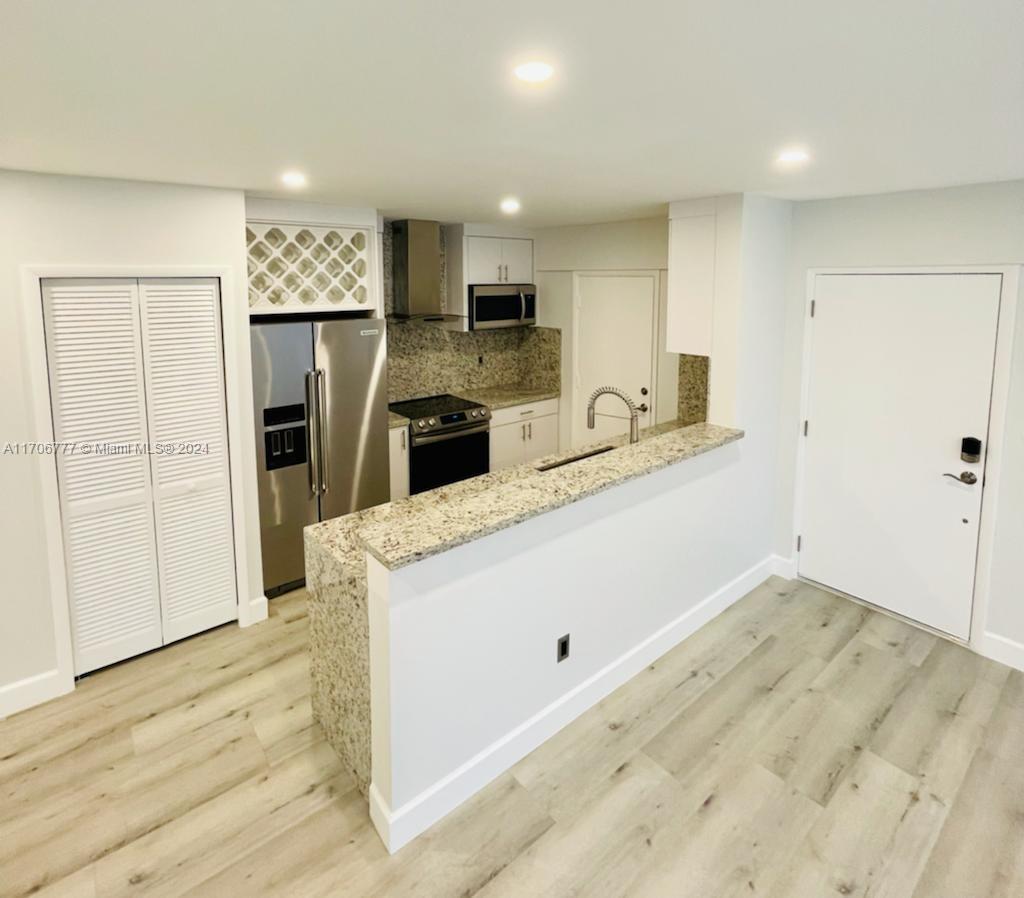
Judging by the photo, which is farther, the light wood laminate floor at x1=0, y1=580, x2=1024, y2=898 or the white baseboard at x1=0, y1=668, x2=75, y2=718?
the white baseboard at x1=0, y1=668, x2=75, y2=718

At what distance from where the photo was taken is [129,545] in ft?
10.8

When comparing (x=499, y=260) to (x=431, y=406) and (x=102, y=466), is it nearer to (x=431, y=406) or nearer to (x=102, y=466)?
(x=431, y=406)

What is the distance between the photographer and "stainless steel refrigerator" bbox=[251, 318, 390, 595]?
3.79m

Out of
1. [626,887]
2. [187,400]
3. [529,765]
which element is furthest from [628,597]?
[187,400]

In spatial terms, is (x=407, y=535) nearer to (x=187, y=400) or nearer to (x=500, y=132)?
(x=500, y=132)

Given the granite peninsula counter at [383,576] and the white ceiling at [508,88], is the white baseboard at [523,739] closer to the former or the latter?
the granite peninsula counter at [383,576]

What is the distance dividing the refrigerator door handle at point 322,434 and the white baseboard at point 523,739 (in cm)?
200

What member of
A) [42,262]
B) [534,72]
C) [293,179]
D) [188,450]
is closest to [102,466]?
[188,450]

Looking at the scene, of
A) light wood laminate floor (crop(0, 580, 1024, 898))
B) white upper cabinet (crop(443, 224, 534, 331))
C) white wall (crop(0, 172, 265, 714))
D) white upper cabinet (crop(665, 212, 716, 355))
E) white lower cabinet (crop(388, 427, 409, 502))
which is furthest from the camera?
white upper cabinet (crop(443, 224, 534, 331))

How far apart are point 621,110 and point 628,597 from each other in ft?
7.03

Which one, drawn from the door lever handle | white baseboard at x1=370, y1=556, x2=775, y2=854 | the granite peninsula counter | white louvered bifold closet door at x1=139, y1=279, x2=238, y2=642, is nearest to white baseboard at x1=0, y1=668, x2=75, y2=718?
white louvered bifold closet door at x1=139, y1=279, x2=238, y2=642

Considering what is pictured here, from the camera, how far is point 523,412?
5.49m

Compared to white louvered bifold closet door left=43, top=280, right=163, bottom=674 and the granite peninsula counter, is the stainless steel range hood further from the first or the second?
the granite peninsula counter

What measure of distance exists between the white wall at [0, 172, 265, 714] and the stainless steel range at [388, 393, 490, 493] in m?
1.74
